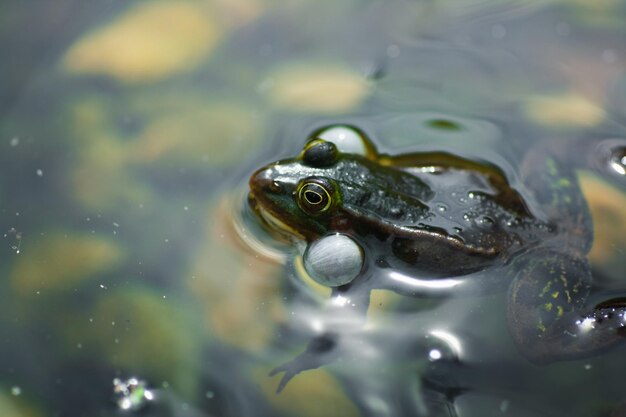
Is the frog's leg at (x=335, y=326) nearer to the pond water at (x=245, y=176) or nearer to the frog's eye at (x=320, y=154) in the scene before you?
the pond water at (x=245, y=176)

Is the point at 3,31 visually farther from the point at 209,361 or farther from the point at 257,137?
the point at 209,361

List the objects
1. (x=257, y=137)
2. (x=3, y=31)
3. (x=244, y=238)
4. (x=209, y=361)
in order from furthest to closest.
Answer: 1. (x=3, y=31)
2. (x=257, y=137)
3. (x=244, y=238)
4. (x=209, y=361)

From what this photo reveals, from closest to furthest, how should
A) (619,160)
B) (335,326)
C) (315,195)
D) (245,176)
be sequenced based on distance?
(315,195) → (335,326) → (245,176) → (619,160)

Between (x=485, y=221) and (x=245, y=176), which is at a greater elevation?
(x=485, y=221)

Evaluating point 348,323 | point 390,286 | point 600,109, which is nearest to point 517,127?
point 600,109

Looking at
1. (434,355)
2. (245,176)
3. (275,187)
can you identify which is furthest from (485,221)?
(245,176)

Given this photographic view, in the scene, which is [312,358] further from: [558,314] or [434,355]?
[558,314]
